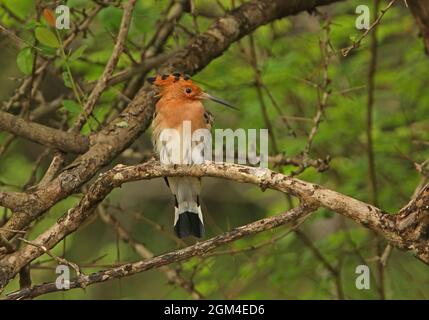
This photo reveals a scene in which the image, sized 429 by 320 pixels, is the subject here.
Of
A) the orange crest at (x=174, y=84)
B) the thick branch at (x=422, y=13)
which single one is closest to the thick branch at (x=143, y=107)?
the orange crest at (x=174, y=84)

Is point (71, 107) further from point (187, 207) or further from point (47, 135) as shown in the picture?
point (187, 207)

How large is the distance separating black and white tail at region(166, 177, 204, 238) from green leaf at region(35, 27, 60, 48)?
1.48 meters

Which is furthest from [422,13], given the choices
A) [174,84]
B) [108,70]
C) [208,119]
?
[108,70]

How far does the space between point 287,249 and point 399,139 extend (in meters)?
1.07

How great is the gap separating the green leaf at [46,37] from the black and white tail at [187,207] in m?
1.48

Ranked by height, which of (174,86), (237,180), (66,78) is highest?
(174,86)

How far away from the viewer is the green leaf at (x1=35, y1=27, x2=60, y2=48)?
4090 millimetres

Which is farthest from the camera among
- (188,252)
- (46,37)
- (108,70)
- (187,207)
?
(187,207)

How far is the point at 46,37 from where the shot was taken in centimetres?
410

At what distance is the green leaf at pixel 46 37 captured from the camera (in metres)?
4.09

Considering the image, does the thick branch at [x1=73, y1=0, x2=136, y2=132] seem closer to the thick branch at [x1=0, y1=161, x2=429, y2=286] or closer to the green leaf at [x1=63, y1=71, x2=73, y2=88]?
the green leaf at [x1=63, y1=71, x2=73, y2=88]

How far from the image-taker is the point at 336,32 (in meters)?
5.90

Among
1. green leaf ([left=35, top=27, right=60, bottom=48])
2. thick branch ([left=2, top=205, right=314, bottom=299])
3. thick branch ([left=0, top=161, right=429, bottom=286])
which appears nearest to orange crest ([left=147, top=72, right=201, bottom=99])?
green leaf ([left=35, top=27, right=60, bottom=48])

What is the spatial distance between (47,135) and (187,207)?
4.44 feet
